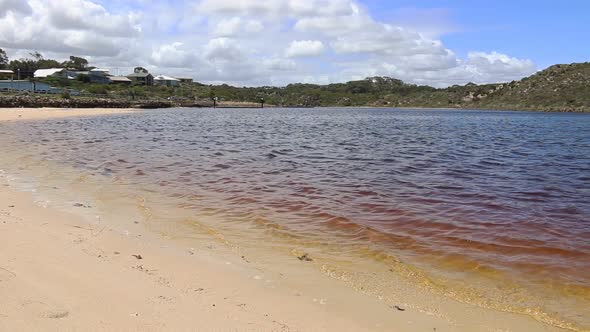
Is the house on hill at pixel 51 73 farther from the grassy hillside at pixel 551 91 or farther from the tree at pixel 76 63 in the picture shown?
the grassy hillside at pixel 551 91

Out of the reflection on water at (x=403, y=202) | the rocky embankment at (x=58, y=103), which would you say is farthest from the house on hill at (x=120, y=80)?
the reflection on water at (x=403, y=202)

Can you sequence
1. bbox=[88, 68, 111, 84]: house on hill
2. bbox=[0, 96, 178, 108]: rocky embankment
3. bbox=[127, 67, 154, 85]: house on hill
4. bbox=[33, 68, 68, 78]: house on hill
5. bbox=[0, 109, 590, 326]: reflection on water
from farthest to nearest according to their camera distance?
bbox=[127, 67, 154, 85]: house on hill < bbox=[88, 68, 111, 84]: house on hill < bbox=[33, 68, 68, 78]: house on hill < bbox=[0, 96, 178, 108]: rocky embankment < bbox=[0, 109, 590, 326]: reflection on water

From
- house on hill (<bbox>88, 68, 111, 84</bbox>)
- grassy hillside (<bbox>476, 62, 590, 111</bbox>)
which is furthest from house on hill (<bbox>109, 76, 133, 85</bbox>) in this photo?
grassy hillside (<bbox>476, 62, 590, 111</bbox>)

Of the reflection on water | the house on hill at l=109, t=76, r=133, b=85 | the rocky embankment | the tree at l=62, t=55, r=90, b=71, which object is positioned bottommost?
the reflection on water

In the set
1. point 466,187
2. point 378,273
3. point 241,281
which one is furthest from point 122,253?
point 466,187

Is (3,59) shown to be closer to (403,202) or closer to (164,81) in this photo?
(164,81)

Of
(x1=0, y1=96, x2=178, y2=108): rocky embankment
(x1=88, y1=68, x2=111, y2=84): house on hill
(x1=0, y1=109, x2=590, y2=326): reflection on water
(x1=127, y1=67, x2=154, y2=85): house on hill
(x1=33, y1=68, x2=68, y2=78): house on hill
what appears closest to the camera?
(x1=0, y1=109, x2=590, y2=326): reflection on water

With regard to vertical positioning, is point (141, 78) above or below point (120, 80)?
above

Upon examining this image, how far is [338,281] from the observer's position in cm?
574

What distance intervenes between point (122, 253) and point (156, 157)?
1340 cm

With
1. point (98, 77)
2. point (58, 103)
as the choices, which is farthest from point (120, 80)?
point (58, 103)

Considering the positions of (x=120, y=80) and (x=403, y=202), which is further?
(x=120, y=80)

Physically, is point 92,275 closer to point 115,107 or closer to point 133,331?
point 133,331

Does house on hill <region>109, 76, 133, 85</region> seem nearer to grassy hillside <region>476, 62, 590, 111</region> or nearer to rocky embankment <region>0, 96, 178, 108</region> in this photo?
rocky embankment <region>0, 96, 178, 108</region>
